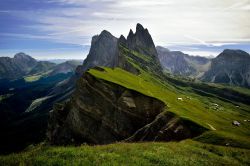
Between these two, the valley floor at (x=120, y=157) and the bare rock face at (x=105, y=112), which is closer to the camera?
the valley floor at (x=120, y=157)

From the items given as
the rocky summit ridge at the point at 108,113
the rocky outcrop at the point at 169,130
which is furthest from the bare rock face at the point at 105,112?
the rocky outcrop at the point at 169,130

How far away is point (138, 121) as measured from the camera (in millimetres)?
86125

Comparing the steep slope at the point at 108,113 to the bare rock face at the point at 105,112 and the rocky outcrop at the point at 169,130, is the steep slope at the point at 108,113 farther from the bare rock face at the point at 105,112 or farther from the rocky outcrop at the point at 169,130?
the rocky outcrop at the point at 169,130

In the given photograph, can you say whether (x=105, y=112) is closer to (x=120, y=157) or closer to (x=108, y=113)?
(x=108, y=113)

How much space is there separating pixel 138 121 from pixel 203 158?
2057 inches

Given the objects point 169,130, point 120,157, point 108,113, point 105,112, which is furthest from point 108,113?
point 120,157

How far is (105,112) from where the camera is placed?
93.0m

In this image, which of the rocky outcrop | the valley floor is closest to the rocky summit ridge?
the rocky outcrop

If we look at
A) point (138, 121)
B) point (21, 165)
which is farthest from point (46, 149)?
point (138, 121)

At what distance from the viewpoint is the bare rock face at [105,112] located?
87.1m

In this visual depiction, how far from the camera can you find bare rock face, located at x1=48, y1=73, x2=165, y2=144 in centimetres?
8712

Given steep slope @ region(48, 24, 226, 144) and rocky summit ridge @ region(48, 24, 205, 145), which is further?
rocky summit ridge @ region(48, 24, 205, 145)

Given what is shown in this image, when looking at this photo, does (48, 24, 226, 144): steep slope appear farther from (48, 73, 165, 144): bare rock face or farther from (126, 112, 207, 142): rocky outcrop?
(126, 112, 207, 142): rocky outcrop

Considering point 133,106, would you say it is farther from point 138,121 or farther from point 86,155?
point 86,155
